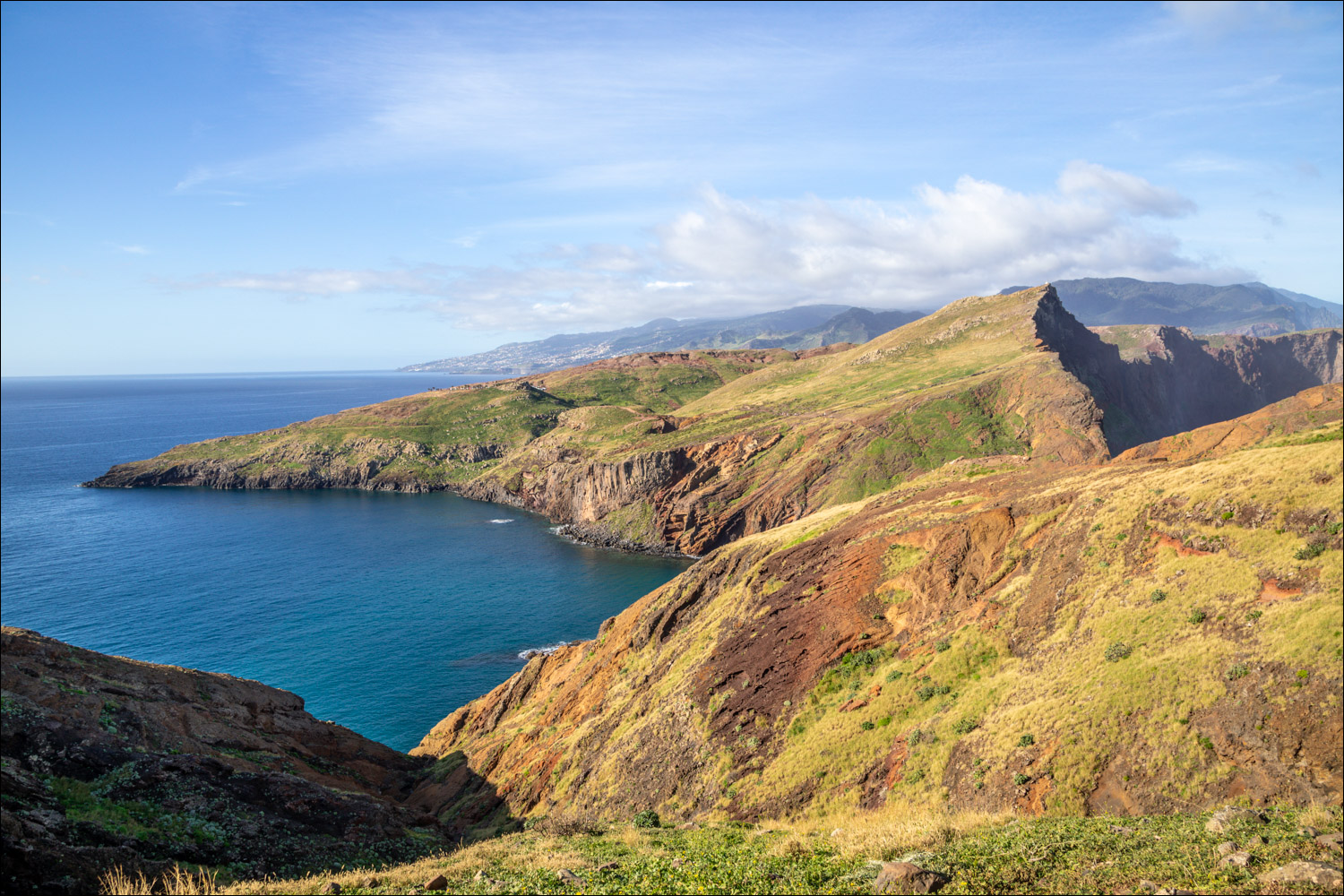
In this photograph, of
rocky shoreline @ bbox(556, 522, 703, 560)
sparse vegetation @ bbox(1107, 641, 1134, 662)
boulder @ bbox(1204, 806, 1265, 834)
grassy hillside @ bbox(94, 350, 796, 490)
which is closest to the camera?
boulder @ bbox(1204, 806, 1265, 834)

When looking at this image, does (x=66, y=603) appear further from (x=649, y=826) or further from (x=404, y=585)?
(x=649, y=826)

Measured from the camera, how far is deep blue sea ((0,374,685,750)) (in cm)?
6938

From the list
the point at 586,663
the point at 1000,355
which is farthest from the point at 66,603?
the point at 1000,355

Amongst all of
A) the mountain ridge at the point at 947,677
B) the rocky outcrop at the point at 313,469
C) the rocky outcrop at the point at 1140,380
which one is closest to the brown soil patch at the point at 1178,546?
the mountain ridge at the point at 947,677

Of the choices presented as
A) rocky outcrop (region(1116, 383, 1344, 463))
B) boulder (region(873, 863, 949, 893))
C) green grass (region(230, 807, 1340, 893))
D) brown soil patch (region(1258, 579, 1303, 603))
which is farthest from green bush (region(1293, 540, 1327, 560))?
boulder (region(873, 863, 949, 893))

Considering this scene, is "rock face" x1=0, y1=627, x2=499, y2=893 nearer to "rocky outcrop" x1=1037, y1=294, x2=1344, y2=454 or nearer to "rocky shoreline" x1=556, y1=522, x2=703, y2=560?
"rocky shoreline" x1=556, y1=522, x2=703, y2=560

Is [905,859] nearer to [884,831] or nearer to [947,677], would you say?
[884,831]

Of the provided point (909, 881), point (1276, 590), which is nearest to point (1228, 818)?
point (909, 881)

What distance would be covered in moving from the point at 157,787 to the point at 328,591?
7481cm

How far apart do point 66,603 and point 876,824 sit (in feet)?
368

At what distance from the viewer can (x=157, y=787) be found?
26094mm

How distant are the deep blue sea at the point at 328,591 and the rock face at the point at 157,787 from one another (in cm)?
2360

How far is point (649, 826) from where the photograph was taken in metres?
28.8

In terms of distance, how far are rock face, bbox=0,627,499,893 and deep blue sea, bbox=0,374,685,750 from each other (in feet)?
77.4
